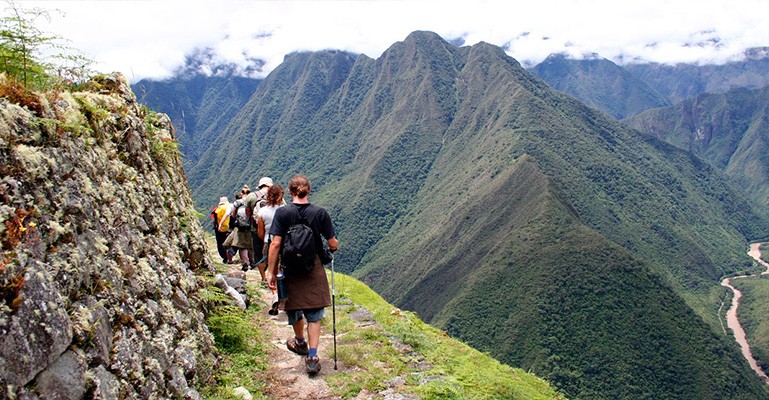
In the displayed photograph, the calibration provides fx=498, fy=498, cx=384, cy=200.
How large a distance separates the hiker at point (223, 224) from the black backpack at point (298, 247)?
8.48 m

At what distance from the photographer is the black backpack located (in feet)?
26.5

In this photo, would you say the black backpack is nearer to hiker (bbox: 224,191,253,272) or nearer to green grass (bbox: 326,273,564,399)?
green grass (bbox: 326,273,564,399)

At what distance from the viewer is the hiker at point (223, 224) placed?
1634 cm

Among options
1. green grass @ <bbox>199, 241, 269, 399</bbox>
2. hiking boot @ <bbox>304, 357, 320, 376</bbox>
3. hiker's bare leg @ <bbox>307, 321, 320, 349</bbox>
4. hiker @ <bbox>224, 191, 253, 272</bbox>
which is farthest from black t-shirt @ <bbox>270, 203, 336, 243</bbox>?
hiker @ <bbox>224, 191, 253, 272</bbox>

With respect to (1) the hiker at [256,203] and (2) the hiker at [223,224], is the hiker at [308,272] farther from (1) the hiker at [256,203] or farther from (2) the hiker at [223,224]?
(2) the hiker at [223,224]

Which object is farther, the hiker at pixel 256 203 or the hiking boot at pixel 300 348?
the hiker at pixel 256 203

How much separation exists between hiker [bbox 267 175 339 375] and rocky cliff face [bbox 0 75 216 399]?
1.51 metres

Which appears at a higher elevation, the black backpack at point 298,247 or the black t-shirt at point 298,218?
the black t-shirt at point 298,218

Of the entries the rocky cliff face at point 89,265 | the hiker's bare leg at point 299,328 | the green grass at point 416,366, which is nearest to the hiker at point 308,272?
the hiker's bare leg at point 299,328

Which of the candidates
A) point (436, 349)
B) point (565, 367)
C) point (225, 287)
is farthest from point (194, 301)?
point (565, 367)

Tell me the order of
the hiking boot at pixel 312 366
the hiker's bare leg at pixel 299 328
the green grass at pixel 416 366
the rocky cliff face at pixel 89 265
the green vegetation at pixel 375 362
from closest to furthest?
the rocky cliff face at pixel 89 265, the green vegetation at pixel 375 362, the green grass at pixel 416 366, the hiking boot at pixel 312 366, the hiker's bare leg at pixel 299 328

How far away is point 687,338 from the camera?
10819cm

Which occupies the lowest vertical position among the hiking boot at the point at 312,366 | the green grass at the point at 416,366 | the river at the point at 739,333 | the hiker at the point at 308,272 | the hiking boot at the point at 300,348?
the river at the point at 739,333

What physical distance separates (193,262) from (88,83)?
3.67 meters
